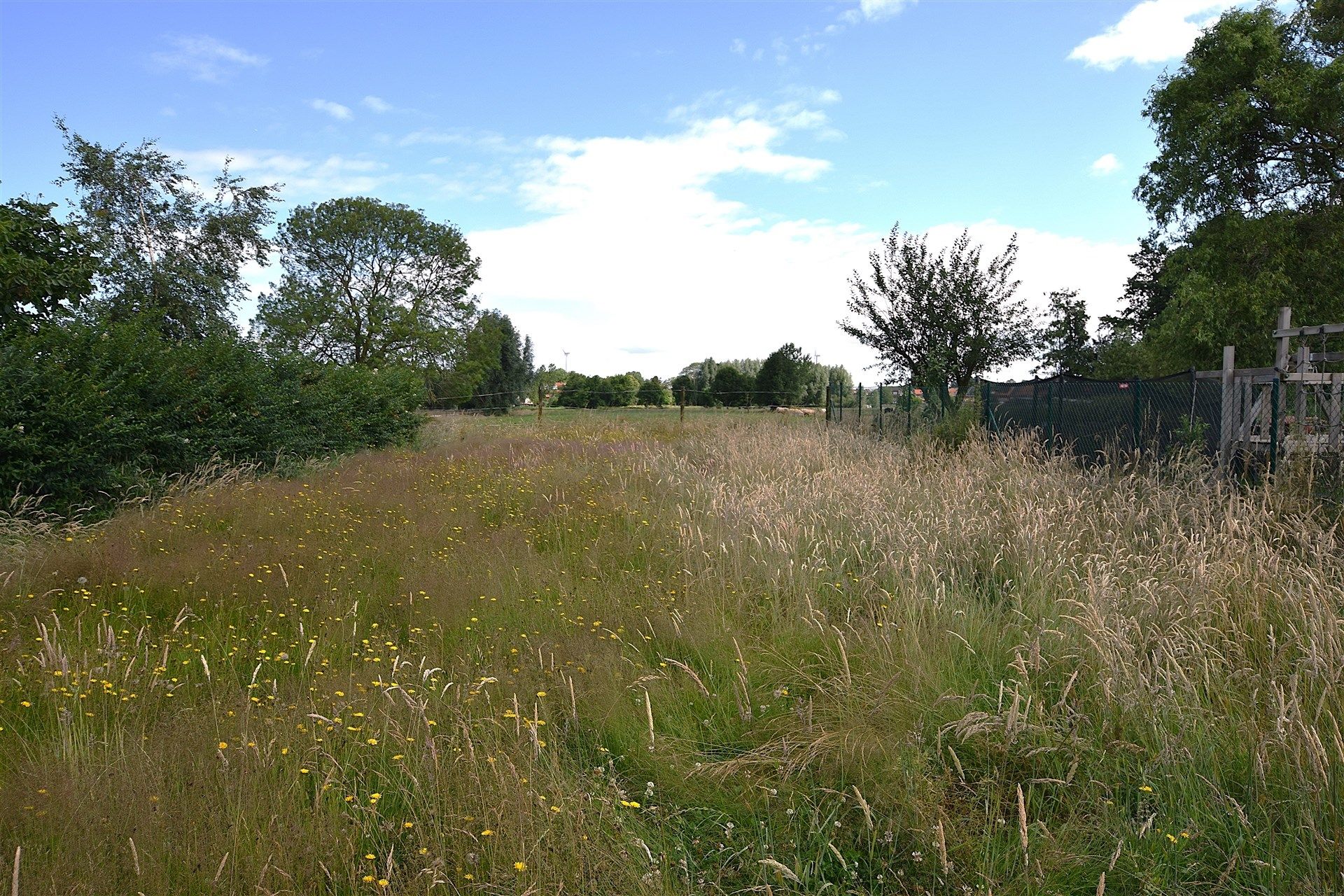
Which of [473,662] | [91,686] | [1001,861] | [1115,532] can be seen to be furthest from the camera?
[1115,532]

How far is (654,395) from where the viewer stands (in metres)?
46.1

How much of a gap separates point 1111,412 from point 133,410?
45.0ft

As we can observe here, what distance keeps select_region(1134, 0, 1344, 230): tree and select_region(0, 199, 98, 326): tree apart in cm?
2575

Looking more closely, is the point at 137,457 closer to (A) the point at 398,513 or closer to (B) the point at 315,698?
(A) the point at 398,513

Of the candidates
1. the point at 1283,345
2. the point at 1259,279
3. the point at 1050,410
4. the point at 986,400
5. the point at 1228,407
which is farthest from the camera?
the point at 1259,279

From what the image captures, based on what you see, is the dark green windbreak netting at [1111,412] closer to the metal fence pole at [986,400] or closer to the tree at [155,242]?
the metal fence pole at [986,400]

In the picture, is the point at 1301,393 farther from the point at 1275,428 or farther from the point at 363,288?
the point at 363,288

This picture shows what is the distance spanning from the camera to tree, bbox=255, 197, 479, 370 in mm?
33062

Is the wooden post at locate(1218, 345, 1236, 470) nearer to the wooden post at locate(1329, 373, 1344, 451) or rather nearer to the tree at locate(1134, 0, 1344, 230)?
the wooden post at locate(1329, 373, 1344, 451)

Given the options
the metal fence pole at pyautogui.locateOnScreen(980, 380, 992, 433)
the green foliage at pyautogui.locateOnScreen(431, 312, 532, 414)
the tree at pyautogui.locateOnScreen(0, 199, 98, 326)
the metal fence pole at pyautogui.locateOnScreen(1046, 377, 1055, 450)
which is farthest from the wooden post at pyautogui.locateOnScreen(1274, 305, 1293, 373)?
the green foliage at pyautogui.locateOnScreen(431, 312, 532, 414)

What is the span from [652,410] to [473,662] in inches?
1281

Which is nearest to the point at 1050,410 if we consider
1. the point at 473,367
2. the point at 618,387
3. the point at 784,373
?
the point at 473,367

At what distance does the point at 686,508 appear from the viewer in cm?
722

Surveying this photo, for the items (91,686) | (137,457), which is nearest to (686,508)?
(91,686)
